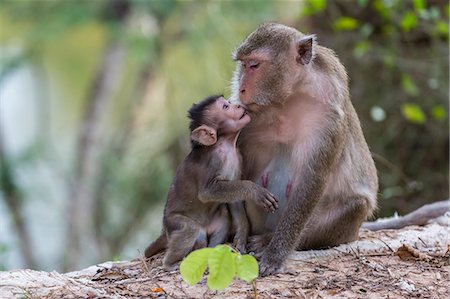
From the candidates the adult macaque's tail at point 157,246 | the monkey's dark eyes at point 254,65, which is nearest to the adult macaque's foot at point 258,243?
the adult macaque's tail at point 157,246

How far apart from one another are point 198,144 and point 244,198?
409mm

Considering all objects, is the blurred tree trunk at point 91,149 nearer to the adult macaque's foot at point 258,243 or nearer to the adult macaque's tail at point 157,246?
the adult macaque's tail at point 157,246

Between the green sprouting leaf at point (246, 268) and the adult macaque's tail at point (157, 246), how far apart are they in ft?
4.79

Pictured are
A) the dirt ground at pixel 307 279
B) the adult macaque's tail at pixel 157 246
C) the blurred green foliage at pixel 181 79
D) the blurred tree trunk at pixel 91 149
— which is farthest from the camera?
the blurred tree trunk at pixel 91 149

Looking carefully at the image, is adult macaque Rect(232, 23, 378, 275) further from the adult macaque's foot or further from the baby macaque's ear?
the baby macaque's ear

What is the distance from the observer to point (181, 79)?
479 inches

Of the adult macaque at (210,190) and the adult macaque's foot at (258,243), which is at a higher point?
the adult macaque at (210,190)

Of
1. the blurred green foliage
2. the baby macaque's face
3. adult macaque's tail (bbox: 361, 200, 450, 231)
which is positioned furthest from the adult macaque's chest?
the blurred green foliage

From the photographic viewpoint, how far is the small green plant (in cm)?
374

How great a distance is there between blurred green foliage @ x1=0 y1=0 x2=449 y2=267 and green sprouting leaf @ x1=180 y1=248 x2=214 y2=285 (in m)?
4.38

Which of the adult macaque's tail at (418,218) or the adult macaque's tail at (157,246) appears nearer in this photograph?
the adult macaque's tail at (157,246)

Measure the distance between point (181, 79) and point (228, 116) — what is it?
7.46m

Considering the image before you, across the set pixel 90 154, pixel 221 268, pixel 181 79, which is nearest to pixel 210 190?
pixel 221 268

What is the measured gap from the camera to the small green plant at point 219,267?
147 inches
